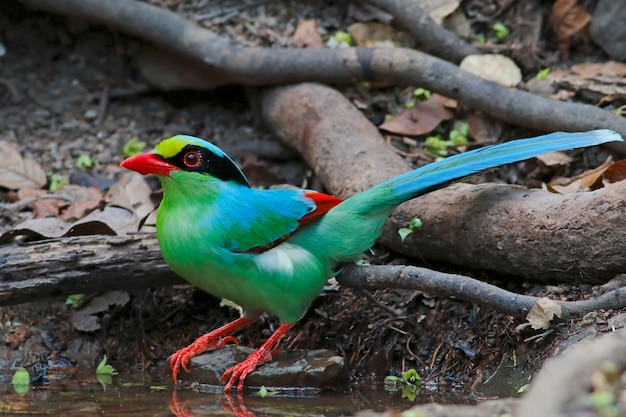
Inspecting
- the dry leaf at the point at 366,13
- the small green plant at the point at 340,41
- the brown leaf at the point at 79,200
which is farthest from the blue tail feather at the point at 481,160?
the dry leaf at the point at 366,13

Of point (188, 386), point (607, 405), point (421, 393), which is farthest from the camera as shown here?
point (188, 386)

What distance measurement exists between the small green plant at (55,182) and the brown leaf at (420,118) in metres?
2.17

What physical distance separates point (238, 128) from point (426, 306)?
2.72m

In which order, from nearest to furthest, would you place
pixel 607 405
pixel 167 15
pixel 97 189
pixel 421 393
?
pixel 607 405 < pixel 421 393 < pixel 97 189 < pixel 167 15

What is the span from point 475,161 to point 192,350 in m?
1.65

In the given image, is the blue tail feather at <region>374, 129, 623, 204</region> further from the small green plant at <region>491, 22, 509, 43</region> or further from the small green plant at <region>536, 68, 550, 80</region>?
the small green plant at <region>491, 22, 509, 43</region>

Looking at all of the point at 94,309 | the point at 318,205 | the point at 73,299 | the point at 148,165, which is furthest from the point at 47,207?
the point at 318,205

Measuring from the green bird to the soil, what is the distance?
0.40 metres

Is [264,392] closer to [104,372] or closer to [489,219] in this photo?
[104,372]

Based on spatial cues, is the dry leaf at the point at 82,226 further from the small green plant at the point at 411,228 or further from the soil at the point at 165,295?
the small green plant at the point at 411,228

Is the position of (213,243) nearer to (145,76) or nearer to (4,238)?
(4,238)

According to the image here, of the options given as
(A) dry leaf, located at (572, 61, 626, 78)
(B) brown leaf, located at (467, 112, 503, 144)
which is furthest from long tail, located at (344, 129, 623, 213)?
(A) dry leaf, located at (572, 61, 626, 78)

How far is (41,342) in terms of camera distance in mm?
4996

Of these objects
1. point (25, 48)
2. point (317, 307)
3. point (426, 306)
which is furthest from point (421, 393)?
point (25, 48)
